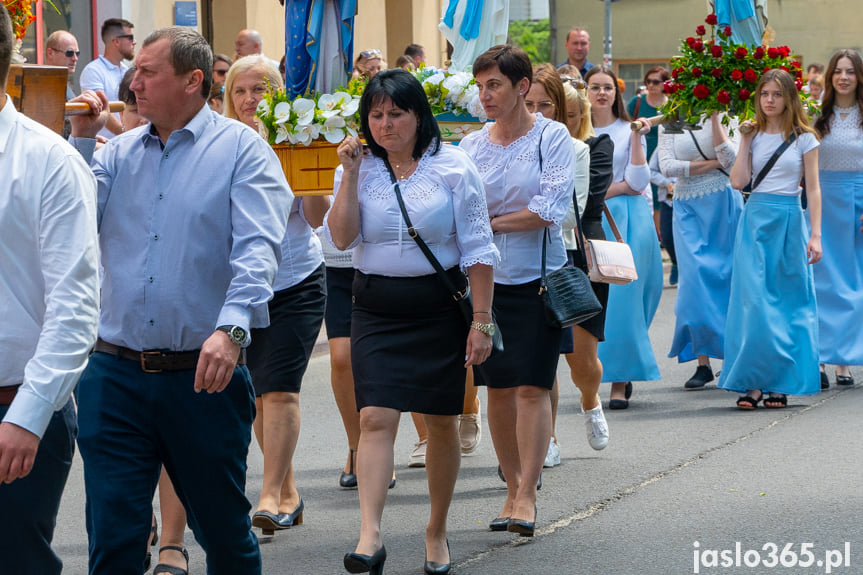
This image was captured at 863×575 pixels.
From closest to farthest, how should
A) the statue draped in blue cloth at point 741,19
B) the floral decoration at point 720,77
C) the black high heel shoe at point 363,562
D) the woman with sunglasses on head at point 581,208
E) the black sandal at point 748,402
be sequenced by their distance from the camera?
the black high heel shoe at point 363,562 < the woman with sunglasses on head at point 581,208 < the black sandal at point 748,402 < the floral decoration at point 720,77 < the statue draped in blue cloth at point 741,19

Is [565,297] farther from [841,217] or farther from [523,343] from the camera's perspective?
[841,217]

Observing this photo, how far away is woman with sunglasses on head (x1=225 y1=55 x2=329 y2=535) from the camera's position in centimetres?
603

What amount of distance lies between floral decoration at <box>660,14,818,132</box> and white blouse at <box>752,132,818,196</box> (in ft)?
2.01

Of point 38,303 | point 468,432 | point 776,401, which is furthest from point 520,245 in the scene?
point 776,401

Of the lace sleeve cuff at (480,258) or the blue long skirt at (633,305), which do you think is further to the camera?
the blue long skirt at (633,305)

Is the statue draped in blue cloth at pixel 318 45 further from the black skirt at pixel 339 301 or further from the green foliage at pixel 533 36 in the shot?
the green foliage at pixel 533 36

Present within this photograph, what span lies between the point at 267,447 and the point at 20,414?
111 inches

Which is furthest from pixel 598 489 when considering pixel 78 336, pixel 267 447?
pixel 78 336

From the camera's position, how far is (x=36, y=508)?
3533 millimetres

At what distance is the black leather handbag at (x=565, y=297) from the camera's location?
6.05 metres

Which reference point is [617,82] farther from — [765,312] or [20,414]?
[20,414]

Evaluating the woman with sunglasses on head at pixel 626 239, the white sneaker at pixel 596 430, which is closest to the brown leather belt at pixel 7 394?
the white sneaker at pixel 596 430

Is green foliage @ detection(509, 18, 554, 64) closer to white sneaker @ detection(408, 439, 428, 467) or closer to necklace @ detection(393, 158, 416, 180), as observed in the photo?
white sneaker @ detection(408, 439, 428, 467)

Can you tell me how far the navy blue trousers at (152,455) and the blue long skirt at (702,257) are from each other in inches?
260
